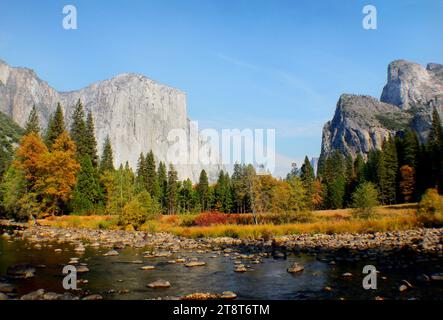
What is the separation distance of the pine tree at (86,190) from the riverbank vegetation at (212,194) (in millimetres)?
148

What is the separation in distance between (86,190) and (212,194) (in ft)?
150

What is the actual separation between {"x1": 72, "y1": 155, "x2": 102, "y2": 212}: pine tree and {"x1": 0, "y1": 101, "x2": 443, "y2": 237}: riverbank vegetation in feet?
0.48

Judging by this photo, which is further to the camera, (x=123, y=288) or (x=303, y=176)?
(x=303, y=176)

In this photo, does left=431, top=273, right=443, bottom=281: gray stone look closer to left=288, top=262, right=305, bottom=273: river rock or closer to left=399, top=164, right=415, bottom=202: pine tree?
left=288, top=262, right=305, bottom=273: river rock

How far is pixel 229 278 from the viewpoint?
556 inches

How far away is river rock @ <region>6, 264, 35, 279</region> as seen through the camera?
45.8 feet

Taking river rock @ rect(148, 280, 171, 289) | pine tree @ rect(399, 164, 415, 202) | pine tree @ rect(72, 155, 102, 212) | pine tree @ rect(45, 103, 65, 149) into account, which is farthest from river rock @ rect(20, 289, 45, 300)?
pine tree @ rect(399, 164, 415, 202)

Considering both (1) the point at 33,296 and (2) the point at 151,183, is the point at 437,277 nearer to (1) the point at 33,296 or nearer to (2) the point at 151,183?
(1) the point at 33,296

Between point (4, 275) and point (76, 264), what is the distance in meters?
3.17

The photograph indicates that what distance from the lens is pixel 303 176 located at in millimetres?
90188

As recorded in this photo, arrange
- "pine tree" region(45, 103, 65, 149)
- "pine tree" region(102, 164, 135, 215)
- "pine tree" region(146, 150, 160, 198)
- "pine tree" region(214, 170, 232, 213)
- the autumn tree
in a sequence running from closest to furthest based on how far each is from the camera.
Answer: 1. the autumn tree
2. "pine tree" region(102, 164, 135, 215)
3. "pine tree" region(45, 103, 65, 149)
4. "pine tree" region(146, 150, 160, 198)
5. "pine tree" region(214, 170, 232, 213)
